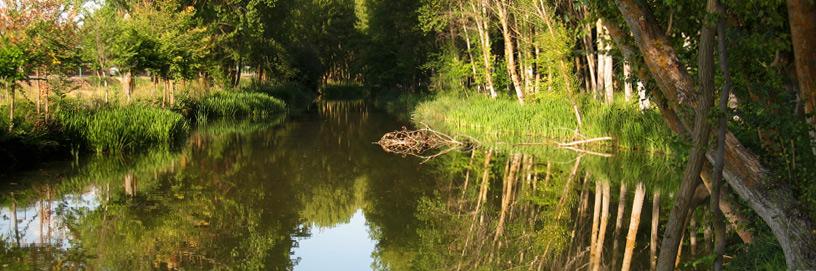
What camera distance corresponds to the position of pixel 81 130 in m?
16.5

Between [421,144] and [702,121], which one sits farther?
[421,144]

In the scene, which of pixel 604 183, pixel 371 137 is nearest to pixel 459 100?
pixel 371 137

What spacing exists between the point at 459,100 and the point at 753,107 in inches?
952

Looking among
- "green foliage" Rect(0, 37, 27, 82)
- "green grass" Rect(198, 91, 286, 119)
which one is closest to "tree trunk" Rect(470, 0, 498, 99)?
"green grass" Rect(198, 91, 286, 119)

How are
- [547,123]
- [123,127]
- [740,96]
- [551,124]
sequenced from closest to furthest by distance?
[740,96] → [123,127] → [551,124] → [547,123]

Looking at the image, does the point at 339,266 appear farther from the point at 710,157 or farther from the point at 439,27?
the point at 439,27

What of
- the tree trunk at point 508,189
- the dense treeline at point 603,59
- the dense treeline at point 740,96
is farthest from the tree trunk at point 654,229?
the dense treeline at point 740,96

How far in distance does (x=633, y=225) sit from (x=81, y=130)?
12817 millimetres

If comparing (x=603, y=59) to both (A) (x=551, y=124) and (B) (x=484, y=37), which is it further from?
(B) (x=484, y=37)

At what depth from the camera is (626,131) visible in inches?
682

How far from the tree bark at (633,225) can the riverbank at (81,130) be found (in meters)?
11.3

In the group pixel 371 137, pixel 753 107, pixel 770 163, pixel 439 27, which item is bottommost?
pixel 371 137

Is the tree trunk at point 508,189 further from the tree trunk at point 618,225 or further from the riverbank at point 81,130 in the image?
the riverbank at point 81,130

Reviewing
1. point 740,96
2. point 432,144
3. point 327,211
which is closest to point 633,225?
point 740,96
